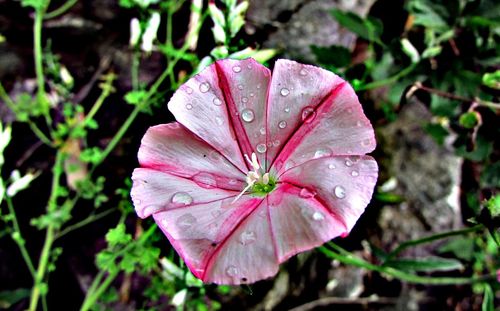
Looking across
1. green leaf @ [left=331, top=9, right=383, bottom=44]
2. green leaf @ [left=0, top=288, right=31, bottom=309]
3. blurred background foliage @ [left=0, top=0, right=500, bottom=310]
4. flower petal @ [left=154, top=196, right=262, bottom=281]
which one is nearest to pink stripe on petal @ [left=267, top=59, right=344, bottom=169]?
flower petal @ [left=154, top=196, right=262, bottom=281]

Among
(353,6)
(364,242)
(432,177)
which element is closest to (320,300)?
(364,242)

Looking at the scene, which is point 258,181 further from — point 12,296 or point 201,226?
point 12,296

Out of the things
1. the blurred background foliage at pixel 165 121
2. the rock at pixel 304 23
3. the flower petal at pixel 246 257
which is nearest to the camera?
the flower petal at pixel 246 257

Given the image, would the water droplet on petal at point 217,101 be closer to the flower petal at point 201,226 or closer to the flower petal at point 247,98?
the flower petal at point 247,98

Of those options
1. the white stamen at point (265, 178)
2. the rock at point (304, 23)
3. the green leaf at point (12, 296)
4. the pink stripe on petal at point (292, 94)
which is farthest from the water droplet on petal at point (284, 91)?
the green leaf at point (12, 296)

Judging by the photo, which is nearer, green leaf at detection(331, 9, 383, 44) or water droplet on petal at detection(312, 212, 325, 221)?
water droplet on petal at detection(312, 212, 325, 221)

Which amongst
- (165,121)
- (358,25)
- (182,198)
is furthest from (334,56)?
(182,198)

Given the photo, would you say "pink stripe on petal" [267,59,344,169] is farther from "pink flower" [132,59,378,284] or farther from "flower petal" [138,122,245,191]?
"flower petal" [138,122,245,191]
